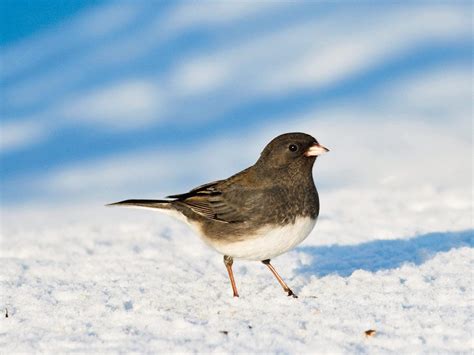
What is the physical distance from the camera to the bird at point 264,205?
208 inches

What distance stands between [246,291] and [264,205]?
898 millimetres

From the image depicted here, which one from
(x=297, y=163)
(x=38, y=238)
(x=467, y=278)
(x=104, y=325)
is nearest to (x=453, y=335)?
(x=467, y=278)

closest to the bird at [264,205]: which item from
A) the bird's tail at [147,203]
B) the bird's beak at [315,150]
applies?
the bird's beak at [315,150]

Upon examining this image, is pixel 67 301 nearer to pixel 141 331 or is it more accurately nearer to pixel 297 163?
pixel 141 331

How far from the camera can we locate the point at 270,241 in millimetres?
5262

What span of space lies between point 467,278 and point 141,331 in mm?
2769

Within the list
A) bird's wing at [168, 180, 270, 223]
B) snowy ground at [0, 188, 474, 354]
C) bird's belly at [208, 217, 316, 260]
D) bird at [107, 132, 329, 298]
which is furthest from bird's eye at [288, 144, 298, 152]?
snowy ground at [0, 188, 474, 354]

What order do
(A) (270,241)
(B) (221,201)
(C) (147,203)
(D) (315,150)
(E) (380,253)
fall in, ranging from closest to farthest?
1. (A) (270,241)
2. (D) (315,150)
3. (B) (221,201)
4. (C) (147,203)
5. (E) (380,253)

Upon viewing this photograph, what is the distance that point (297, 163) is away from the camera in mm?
5578

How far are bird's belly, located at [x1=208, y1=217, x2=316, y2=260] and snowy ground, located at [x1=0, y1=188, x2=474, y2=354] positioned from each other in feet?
1.19

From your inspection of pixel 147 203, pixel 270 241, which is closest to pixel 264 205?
pixel 270 241

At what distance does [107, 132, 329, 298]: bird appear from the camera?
5293 millimetres

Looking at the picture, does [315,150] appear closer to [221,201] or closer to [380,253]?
[221,201]

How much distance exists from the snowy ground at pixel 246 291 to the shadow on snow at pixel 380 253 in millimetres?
19
